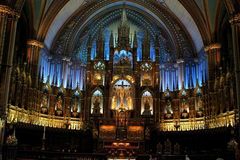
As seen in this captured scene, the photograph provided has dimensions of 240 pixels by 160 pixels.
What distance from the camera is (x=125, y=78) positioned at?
119 feet

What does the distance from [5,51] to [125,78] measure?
1450 centimetres

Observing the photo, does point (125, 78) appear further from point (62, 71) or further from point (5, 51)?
point (5, 51)

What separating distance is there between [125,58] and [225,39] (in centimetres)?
1131

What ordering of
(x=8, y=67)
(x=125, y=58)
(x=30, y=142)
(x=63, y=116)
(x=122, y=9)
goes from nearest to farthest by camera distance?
(x=8, y=67) < (x=30, y=142) < (x=63, y=116) < (x=125, y=58) < (x=122, y=9)

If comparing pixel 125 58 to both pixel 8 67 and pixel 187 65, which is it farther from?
pixel 8 67

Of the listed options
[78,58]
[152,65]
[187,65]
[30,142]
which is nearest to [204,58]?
[187,65]

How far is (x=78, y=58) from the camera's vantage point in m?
39.7

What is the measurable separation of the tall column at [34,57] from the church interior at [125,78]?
10 cm

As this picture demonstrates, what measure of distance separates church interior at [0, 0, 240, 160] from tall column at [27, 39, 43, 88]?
0.10m

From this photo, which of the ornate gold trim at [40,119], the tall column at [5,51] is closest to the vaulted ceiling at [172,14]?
the tall column at [5,51]

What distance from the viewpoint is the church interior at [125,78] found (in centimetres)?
3014

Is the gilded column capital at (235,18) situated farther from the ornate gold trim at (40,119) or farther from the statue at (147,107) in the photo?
the ornate gold trim at (40,119)

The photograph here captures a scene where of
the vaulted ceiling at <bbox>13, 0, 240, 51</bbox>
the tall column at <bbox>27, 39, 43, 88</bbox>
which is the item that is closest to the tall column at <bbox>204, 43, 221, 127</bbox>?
the vaulted ceiling at <bbox>13, 0, 240, 51</bbox>

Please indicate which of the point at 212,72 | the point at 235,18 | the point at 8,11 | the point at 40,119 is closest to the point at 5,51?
the point at 8,11
